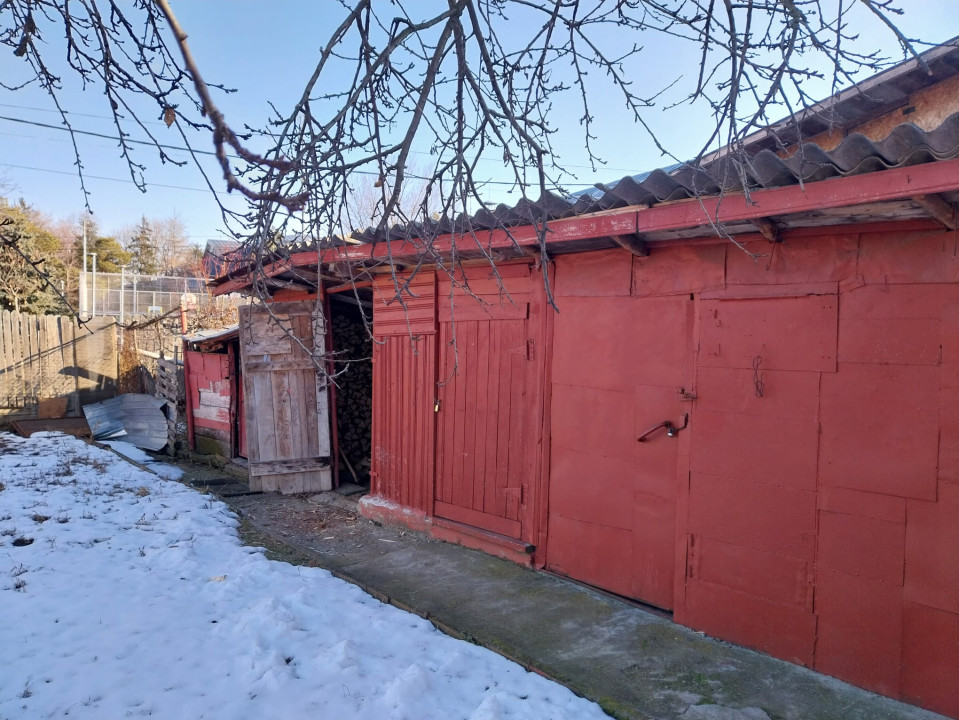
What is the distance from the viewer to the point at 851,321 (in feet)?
10.4

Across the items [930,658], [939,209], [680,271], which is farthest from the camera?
[680,271]

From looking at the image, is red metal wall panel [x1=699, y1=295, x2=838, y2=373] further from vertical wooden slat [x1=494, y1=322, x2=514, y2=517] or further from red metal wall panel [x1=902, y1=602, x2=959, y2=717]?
vertical wooden slat [x1=494, y1=322, x2=514, y2=517]

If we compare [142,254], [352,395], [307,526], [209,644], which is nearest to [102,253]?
[142,254]

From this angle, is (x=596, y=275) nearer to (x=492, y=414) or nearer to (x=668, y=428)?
(x=668, y=428)

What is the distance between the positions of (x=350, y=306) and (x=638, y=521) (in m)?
5.30

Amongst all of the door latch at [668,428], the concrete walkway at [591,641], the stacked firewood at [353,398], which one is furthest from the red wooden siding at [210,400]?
the door latch at [668,428]

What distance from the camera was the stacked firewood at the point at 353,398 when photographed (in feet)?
26.0

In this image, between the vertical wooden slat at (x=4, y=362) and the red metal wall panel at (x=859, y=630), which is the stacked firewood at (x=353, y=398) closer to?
the red metal wall panel at (x=859, y=630)

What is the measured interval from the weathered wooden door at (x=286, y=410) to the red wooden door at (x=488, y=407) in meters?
2.35

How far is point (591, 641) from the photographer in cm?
362

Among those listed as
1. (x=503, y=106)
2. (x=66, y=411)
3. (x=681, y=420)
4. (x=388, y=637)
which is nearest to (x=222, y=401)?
(x=66, y=411)

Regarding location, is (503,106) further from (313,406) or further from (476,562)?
(313,406)

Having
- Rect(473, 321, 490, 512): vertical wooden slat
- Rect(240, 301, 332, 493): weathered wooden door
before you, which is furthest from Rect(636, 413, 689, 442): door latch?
Rect(240, 301, 332, 493): weathered wooden door

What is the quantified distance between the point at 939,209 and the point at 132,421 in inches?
462
